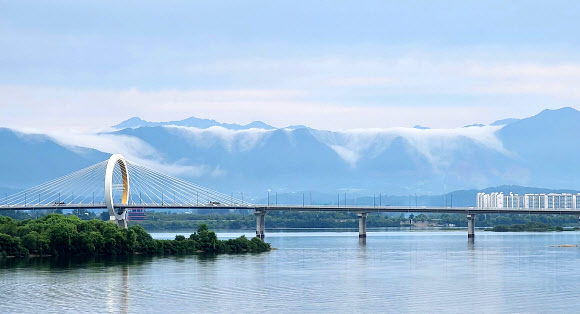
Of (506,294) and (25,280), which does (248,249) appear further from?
(506,294)

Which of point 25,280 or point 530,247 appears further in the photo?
point 530,247

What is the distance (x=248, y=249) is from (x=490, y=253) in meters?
25.5

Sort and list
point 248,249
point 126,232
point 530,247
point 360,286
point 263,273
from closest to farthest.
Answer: point 360,286, point 263,273, point 126,232, point 248,249, point 530,247

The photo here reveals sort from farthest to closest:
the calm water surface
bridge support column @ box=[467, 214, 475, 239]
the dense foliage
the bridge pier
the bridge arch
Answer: the bridge pier, bridge support column @ box=[467, 214, 475, 239], the bridge arch, the dense foliage, the calm water surface

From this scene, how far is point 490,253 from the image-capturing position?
4360 inches

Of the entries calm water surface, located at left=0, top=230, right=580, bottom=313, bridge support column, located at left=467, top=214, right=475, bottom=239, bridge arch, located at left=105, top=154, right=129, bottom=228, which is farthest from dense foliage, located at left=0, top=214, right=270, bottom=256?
bridge support column, located at left=467, top=214, right=475, bottom=239

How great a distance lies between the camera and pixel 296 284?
7325 cm

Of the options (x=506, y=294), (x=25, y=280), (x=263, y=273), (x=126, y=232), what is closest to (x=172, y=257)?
(x=126, y=232)

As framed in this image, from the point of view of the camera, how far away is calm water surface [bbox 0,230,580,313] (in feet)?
197

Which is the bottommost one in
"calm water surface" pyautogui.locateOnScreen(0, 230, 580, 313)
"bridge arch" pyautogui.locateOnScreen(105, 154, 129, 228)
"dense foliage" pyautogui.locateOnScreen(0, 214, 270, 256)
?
"calm water surface" pyautogui.locateOnScreen(0, 230, 580, 313)

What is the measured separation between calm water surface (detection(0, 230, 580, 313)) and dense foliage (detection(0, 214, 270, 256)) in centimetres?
473

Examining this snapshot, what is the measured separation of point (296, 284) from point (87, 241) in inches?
1319

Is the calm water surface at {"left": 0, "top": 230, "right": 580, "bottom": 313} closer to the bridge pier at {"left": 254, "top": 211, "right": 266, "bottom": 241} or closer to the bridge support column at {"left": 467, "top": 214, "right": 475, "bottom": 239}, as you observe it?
the bridge support column at {"left": 467, "top": 214, "right": 475, "bottom": 239}

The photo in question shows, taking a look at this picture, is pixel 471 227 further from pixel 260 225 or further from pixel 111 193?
pixel 111 193
